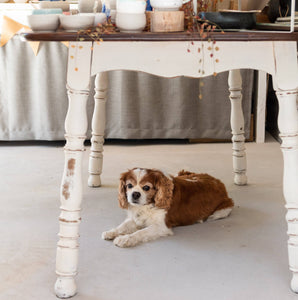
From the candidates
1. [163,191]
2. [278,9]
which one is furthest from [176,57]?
[278,9]

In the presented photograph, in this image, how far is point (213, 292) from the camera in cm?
169

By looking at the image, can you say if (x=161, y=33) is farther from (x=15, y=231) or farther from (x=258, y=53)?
(x=15, y=231)

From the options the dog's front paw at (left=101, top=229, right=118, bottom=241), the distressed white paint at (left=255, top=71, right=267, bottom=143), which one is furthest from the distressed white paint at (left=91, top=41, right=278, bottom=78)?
the distressed white paint at (left=255, top=71, right=267, bottom=143)

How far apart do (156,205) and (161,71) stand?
2.13ft

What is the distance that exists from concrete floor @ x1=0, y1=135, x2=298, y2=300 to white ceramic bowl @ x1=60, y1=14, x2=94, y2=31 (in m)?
0.76

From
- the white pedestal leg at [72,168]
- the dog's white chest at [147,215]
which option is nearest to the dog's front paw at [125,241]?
the dog's white chest at [147,215]

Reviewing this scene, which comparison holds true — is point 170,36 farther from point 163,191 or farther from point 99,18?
point 163,191

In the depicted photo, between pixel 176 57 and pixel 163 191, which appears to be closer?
pixel 176 57

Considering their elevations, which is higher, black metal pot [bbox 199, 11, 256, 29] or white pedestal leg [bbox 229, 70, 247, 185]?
black metal pot [bbox 199, 11, 256, 29]

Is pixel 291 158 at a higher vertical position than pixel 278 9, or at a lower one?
lower

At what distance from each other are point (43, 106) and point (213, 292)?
7.34 feet

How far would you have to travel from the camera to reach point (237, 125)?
8.88 ft

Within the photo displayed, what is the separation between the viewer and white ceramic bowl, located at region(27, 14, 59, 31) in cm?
173

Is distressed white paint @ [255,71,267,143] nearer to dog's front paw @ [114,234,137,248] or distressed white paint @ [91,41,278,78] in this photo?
dog's front paw @ [114,234,137,248]
